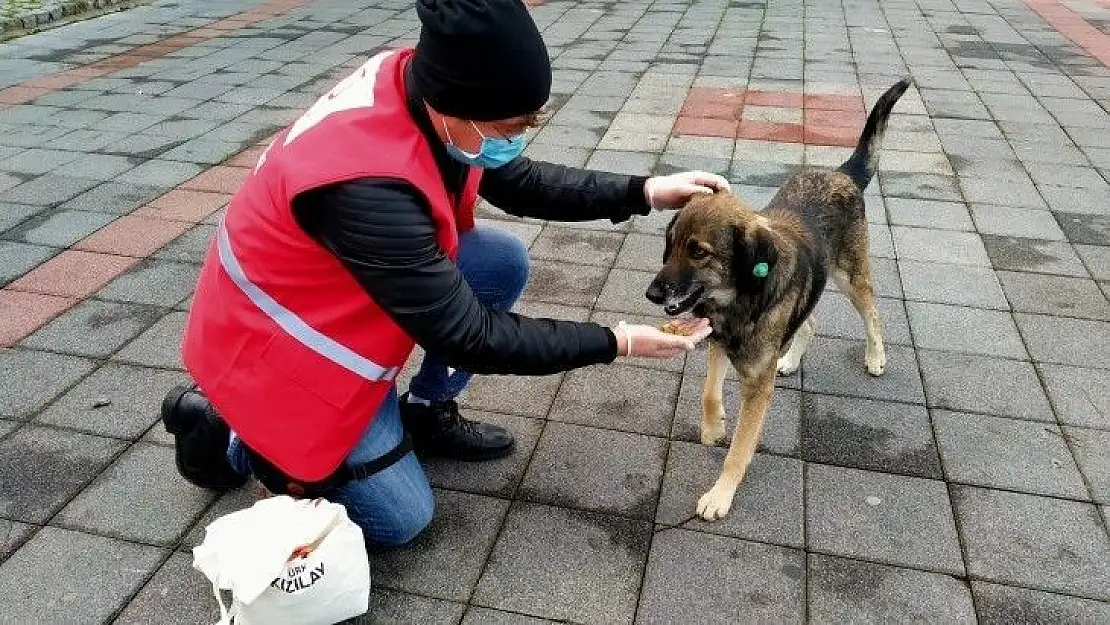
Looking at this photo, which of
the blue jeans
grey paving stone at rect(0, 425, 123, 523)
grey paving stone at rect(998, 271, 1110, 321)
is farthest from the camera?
grey paving stone at rect(998, 271, 1110, 321)

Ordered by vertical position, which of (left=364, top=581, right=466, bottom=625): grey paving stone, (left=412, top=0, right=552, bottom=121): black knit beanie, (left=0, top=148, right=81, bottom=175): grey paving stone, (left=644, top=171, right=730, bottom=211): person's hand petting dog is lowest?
(left=0, top=148, right=81, bottom=175): grey paving stone

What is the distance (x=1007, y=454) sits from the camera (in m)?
3.40

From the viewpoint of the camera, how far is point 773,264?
3.00m

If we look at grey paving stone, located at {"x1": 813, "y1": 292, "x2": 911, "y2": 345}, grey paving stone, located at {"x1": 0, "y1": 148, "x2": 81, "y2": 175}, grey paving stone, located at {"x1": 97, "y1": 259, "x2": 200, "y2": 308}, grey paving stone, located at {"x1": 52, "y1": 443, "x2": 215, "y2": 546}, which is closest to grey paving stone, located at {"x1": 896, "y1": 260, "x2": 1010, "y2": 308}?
grey paving stone, located at {"x1": 813, "y1": 292, "x2": 911, "y2": 345}

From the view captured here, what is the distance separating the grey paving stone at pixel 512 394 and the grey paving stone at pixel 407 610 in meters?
1.11

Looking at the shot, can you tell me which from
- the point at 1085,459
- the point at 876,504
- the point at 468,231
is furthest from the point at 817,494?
the point at 468,231

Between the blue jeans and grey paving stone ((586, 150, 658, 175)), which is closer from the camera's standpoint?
the blue jeans

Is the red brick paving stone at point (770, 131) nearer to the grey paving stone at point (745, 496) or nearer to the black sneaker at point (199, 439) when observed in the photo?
the grey paving stone at point (745, 496)

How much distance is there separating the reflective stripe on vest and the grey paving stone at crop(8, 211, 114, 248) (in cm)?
330

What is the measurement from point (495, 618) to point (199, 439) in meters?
1.27

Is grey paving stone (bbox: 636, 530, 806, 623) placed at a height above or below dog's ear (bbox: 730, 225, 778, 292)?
below

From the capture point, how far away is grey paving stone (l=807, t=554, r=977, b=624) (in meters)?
2.67

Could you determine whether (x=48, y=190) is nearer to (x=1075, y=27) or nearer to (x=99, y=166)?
(x=99, y=166)

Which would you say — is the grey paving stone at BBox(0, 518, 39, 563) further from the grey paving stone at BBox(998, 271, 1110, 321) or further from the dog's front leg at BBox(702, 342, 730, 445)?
the grey paving stone at BBox(998, 271, 1110, 321)
